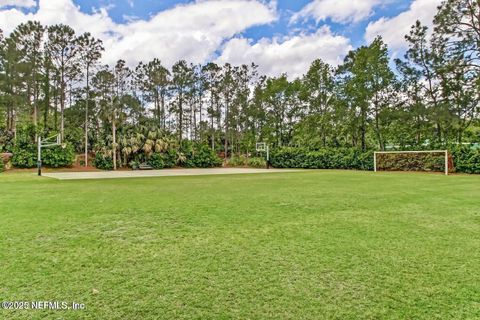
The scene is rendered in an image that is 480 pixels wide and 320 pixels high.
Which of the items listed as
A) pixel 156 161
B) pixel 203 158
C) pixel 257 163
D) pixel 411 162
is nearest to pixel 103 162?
pixel 156 161

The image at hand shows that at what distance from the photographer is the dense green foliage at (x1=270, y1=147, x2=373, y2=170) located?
21.5 m

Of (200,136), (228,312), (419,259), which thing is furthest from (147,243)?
(200,136)

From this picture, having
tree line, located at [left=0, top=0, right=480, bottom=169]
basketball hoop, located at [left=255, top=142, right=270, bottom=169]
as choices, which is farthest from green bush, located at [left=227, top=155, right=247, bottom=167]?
tree line, located at [left=0, top=0, right=480, bottom=169]

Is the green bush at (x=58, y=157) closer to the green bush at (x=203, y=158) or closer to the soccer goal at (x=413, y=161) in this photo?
the green bush at (x=203, y=158)

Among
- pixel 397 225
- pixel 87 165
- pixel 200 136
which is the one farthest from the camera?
pixel 200 136

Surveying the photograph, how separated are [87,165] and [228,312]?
25.0 metres

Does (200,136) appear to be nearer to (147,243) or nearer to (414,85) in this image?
(414,85)

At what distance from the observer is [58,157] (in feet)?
73.0

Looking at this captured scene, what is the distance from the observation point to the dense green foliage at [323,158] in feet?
70.4

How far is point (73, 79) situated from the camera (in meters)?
24.4

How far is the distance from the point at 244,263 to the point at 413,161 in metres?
19.5

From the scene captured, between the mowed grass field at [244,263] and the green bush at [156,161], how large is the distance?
63.4 ft

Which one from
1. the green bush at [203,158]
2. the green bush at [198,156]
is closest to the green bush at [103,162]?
the green bush at [198,156]

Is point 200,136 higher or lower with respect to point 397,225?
higher
